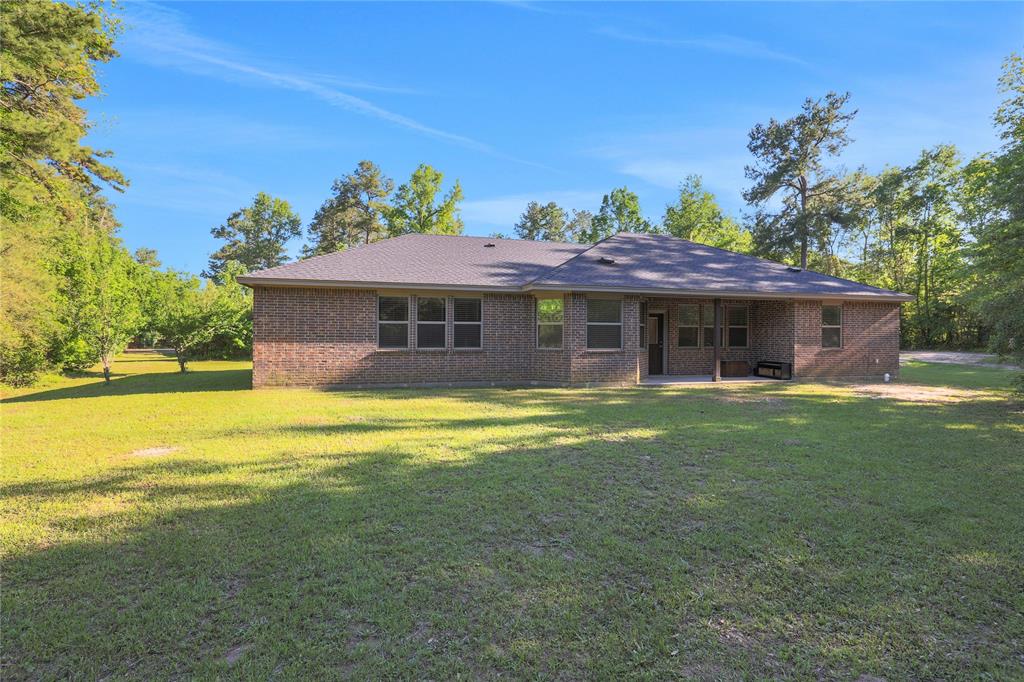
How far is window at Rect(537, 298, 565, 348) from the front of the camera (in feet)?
45.9

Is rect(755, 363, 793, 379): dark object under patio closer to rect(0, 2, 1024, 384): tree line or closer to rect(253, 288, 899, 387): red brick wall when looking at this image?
rect(253, 288, 899, 387): red brick wall

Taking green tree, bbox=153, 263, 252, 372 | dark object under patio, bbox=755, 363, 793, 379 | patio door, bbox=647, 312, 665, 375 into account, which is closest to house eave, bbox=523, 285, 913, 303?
dark object under patio, bbox=755, 363, 793, 379

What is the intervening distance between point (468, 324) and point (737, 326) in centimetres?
929

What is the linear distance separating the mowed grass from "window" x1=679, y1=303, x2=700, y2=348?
30.7ft

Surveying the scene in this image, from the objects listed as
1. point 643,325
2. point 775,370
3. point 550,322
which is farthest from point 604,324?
point 775,370

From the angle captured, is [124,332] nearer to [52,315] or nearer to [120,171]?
[52,315]

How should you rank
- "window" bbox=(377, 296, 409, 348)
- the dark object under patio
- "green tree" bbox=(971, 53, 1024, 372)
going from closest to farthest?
"green tree" bbox=(971, 53, 1024, 372)
"window" bbox=(377, 296, 409, 348)
the dark object under patio

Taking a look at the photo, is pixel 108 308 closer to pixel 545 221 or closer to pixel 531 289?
pixel 531 289

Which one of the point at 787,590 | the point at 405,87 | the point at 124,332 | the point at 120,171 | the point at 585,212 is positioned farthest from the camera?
the point at 585,212

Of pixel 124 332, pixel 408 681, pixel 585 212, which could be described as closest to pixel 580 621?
pixel 408 681

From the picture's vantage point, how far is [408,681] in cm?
221

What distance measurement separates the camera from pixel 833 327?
1589 cm

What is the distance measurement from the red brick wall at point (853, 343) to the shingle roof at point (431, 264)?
26.1 feet

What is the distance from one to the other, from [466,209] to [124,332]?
82.0ft
